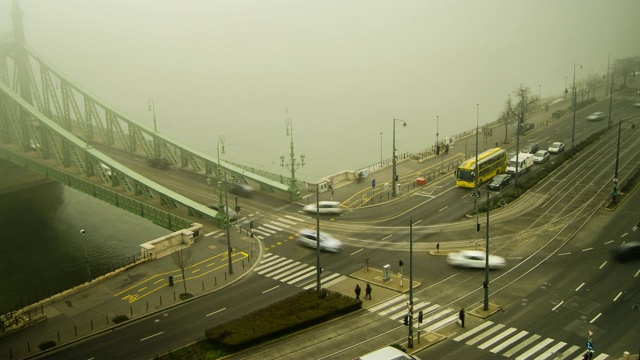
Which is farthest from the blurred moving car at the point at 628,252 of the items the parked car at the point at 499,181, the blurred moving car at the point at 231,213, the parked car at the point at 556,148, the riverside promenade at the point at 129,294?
the parked car at the point at 556,148

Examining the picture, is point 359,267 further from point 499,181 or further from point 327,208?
point 499,181

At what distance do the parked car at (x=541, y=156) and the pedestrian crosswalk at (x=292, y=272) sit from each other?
1774 inches

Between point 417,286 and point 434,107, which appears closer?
point 417,286

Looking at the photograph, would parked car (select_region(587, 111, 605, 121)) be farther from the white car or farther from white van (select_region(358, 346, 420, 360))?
white van (select_region(358, 346, 420, 360))

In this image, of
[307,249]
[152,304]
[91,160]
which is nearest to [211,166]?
[91,160]

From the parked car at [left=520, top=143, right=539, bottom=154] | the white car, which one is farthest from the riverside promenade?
the parked car at [left=520, top=143, right=539, bottom=154]

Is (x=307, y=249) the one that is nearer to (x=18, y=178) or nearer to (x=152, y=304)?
(x=152, y=304)

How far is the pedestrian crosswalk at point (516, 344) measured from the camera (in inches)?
1594

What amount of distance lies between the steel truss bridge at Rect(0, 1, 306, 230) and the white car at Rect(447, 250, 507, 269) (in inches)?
968

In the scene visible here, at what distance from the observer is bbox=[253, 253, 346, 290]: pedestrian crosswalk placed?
5403 centimetres

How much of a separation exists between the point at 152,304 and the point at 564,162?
6044 centimetres

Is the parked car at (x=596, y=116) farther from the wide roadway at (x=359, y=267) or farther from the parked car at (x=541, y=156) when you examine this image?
the wide roadway at (x=359, y=267)

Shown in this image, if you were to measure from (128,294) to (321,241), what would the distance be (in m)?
18.2

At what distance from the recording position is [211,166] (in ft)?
285
